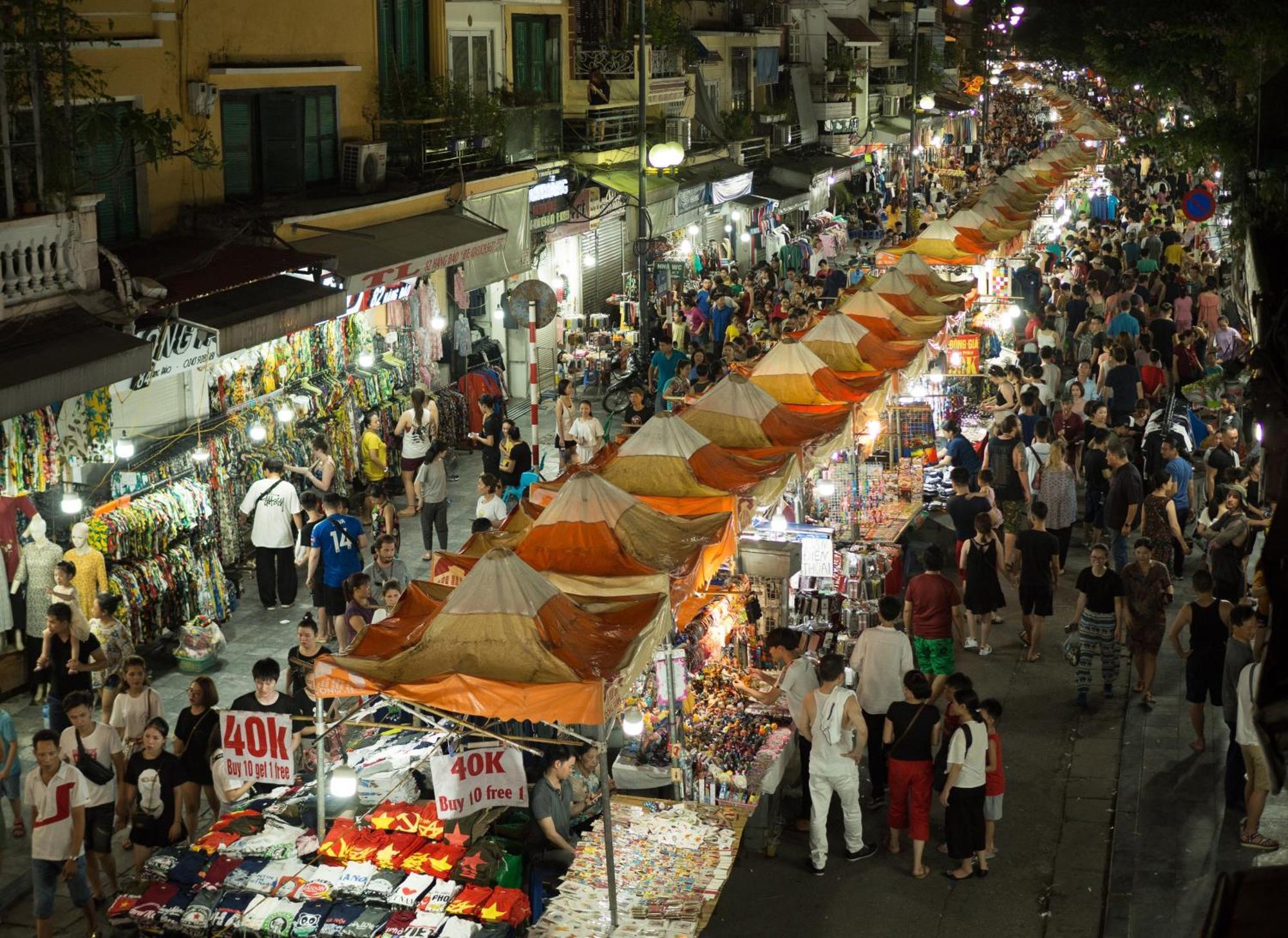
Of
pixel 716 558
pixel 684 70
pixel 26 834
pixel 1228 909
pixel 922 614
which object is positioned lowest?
pixel 26 834

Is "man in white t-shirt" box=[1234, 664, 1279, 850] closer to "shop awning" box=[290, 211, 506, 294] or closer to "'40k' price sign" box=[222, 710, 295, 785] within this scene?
"'40k' price sign" box=[222, 710, 295, 785]

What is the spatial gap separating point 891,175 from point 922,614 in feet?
156

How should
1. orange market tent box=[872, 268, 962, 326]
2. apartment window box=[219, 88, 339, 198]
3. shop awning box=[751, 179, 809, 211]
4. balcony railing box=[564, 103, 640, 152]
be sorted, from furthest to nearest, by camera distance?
shop awning box=[751, 179, 809, 211] → balcony railing box=[564, 103, 640, 152] → orange market tent box=[872, 268, 962, 326] → apartment window box=[219, 88, 339, 198]

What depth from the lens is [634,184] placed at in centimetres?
2630

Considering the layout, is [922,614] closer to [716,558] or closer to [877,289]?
[716,558]

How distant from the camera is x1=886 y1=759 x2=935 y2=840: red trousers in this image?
34.4ft

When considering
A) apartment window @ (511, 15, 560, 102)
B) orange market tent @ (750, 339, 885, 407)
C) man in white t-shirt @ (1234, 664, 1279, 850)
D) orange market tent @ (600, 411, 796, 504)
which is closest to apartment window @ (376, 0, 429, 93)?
apartment window @ (511, 15, 560, 102)

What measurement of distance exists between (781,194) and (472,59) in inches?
577

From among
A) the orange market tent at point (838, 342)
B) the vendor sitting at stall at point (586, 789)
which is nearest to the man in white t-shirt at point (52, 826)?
the vendor sitting at stall at point (586, 789)

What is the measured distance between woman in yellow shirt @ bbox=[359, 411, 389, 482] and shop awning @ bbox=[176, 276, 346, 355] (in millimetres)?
2221

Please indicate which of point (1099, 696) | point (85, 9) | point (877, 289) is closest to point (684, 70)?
point (877, 289)

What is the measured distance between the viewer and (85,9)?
14.5 meters

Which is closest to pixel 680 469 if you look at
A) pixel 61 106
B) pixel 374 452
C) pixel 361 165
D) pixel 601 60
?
pixel 61 106

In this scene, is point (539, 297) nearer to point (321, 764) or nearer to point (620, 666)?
point (321, 764)
